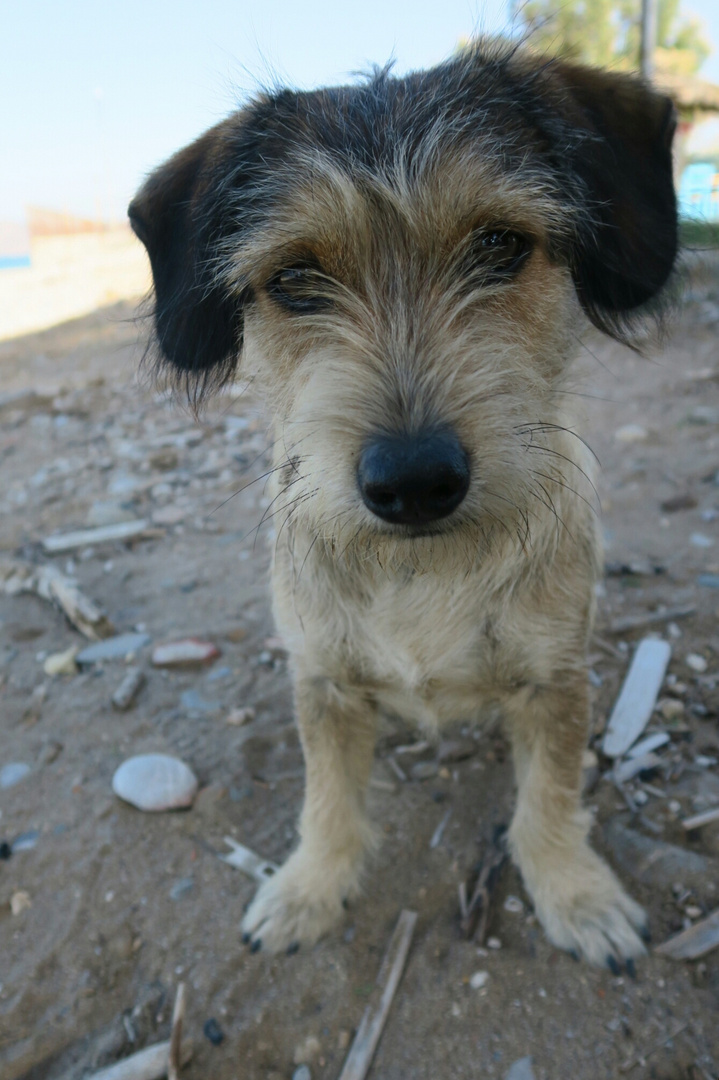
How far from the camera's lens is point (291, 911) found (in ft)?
Answer: 8.16

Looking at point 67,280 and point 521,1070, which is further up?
point 521,1070

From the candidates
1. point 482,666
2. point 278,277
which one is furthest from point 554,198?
point 482,666

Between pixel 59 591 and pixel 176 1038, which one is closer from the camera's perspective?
pixel 176 1038

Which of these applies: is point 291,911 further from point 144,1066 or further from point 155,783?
point 155,783

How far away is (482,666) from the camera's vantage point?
2.22 metres

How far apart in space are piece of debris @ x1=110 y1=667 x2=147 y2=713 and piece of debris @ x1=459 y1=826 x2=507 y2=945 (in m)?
1.69

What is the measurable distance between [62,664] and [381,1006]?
7.21 feet

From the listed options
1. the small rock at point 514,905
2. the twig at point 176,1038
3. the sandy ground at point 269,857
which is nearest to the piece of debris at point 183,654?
the sandy ground at point 269,857

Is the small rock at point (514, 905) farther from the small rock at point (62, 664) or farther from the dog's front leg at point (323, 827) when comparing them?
the small rock at point (62, 664)

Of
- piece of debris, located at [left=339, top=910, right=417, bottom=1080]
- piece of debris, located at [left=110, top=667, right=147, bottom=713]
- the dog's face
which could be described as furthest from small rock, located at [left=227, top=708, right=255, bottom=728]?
the dog's face

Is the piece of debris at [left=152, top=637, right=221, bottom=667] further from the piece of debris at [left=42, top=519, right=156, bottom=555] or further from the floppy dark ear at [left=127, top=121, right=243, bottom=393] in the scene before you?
the floppy dark ear at [left=127, top=121, right=243, bottom=393]

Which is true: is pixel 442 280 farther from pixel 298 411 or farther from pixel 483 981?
pixel 483 981

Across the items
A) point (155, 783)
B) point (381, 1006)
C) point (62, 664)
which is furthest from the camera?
point (62, 664)

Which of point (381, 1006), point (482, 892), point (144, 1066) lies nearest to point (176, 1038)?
point (144, 1066)
